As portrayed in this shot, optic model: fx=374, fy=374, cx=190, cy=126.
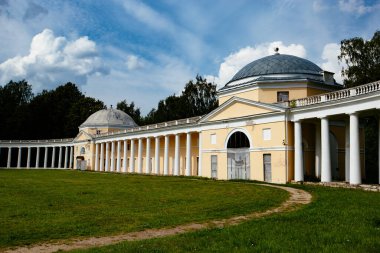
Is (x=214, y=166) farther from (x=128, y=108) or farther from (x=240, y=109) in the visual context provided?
(x=128, y=108)

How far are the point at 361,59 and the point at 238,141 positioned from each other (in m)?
21.3

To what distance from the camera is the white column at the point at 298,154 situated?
3027cm

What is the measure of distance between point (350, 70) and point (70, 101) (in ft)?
227

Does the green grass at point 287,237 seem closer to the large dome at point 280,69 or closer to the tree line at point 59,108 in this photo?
the large dome at point 280,69

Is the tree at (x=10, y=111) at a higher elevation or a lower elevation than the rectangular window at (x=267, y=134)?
higher

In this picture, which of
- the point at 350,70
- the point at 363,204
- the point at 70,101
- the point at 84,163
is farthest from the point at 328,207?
the point at 70,101

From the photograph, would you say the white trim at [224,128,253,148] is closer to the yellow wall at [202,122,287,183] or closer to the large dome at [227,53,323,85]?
the yellow wall at [202,122,287,183]

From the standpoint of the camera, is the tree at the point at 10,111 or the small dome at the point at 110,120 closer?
the small dome at the point at 110,120

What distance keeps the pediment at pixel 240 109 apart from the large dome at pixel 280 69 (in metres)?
3.11

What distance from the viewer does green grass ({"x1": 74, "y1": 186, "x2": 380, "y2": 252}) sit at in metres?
8.79

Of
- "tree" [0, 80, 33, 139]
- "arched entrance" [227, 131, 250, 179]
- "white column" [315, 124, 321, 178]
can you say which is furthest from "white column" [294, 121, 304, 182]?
"tree" [0, 80, 33, 139]

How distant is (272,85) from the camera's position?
1398 inches

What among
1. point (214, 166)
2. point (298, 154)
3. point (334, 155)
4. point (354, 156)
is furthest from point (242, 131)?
point (354, 156)

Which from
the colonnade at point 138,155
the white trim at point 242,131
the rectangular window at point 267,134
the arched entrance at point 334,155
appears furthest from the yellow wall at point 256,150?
the arched entrance at point 334,155
